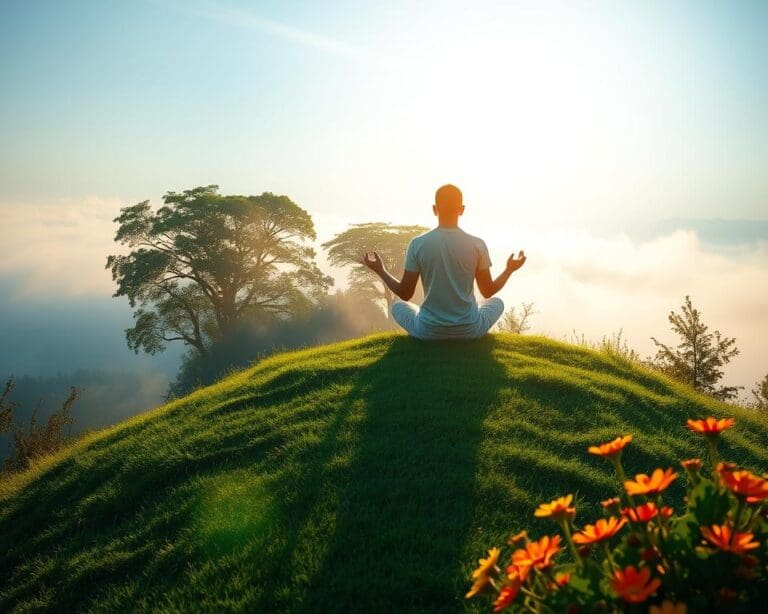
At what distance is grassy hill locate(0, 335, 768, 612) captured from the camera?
12.8ft

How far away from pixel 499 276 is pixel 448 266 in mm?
922

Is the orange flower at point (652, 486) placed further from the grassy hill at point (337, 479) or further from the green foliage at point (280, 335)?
the green foliage at point (280, 335)

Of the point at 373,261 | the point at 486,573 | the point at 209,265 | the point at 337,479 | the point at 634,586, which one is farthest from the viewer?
the point at 209,265

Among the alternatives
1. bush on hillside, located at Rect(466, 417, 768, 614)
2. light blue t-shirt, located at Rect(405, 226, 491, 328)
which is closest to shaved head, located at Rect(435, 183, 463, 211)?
light blue t-shirt, located at Rect(405, 226, 491, 328)

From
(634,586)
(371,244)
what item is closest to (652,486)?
(634,586)

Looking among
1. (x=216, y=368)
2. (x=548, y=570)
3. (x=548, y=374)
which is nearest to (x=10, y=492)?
(x=548, y=374)

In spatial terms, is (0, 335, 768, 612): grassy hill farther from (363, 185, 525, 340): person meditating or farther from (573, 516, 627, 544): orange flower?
(573, 516, 627, 544): orange flower

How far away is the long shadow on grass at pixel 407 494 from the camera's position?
3.58 metres

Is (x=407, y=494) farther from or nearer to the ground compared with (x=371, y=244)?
nearer to the ground

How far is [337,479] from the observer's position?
5000mm

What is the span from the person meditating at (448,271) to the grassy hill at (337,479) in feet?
1.77

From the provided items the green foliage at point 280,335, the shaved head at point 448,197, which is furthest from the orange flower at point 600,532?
the green foliage at point 280,335

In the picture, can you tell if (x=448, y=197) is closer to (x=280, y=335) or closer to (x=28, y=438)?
(x=28, y=438)

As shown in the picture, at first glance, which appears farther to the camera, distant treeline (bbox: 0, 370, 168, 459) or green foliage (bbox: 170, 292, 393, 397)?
distant treeline (bbox: 0, 370, 168, 459)
